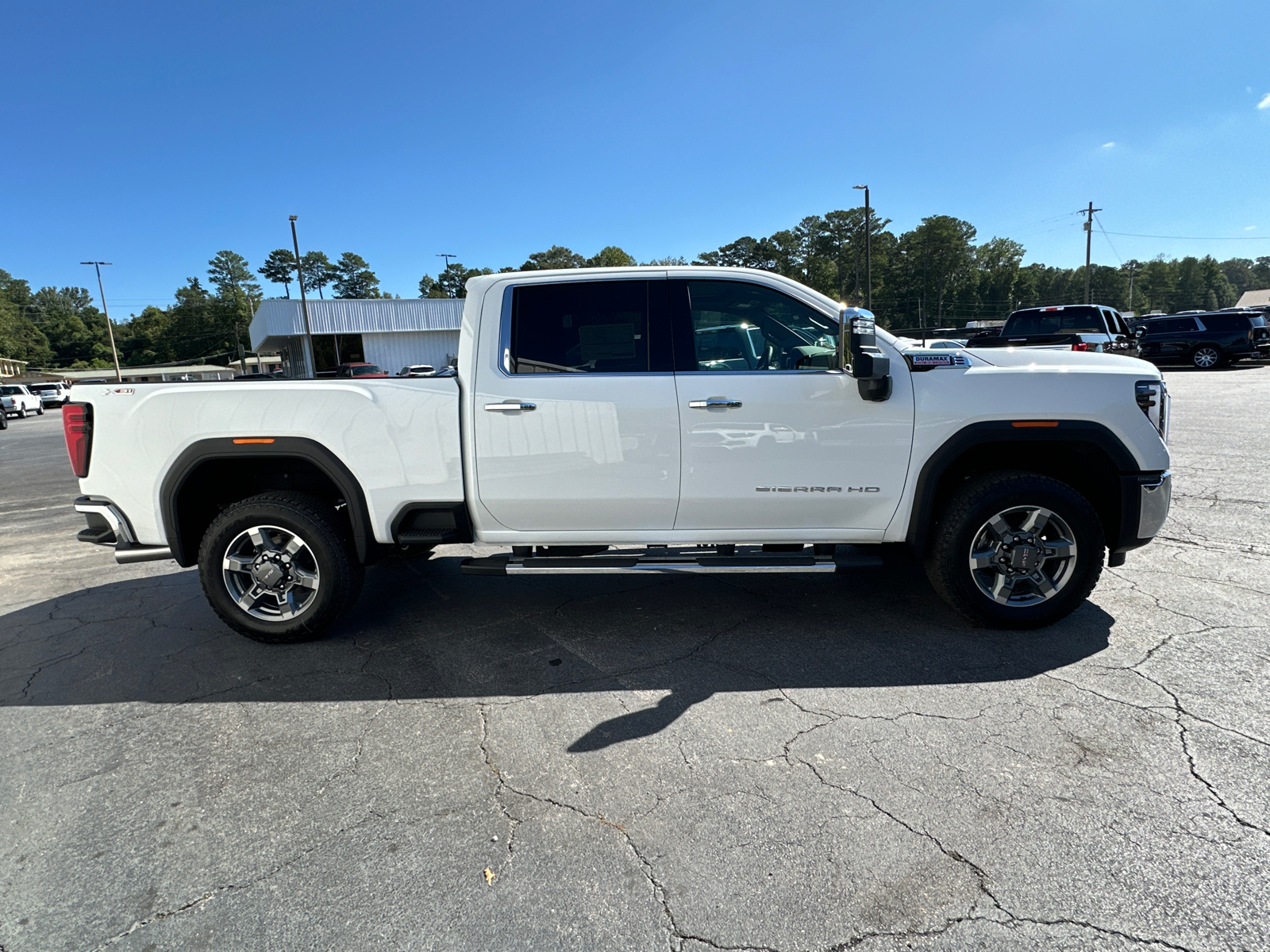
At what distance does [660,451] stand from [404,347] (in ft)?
141

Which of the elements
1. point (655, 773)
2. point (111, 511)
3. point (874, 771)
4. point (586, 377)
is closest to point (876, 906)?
point (874, 771)

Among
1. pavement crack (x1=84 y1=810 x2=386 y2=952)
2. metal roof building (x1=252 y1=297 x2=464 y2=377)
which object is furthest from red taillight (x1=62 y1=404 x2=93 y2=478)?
metal roof building (x1=252 y1=297 x2=464 y2=377)

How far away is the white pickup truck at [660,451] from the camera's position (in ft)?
12.4

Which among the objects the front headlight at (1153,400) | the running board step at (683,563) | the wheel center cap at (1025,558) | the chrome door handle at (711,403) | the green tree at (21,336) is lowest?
the wheel center cap at (1025,558)

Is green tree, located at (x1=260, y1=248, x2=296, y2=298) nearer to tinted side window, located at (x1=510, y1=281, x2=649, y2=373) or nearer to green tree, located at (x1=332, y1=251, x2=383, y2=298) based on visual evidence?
green tree, located at (x1=332, y1=251, x2=383, y2=298)

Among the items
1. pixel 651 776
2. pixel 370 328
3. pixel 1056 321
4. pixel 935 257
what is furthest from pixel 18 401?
pixel 935 257

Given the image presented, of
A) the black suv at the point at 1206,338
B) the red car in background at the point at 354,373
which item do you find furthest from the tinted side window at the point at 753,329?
the black suv at the point at 1206,338

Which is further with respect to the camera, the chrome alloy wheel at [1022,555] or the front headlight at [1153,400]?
the chrome alloy wheel at [1022,555]

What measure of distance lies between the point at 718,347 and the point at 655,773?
221 cm

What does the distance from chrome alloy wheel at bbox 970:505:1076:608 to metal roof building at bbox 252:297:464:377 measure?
133 feet

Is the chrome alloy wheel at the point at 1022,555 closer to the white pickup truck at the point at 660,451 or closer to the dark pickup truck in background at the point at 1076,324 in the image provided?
the white pickup truck at the point at 660,451

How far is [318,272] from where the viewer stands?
131000 millimetres

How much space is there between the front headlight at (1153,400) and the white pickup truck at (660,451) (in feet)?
0.05

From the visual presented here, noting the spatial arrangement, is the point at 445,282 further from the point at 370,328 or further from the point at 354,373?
the point at 354,373
